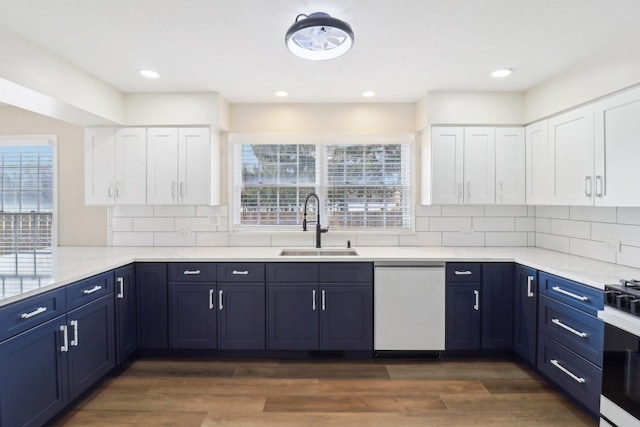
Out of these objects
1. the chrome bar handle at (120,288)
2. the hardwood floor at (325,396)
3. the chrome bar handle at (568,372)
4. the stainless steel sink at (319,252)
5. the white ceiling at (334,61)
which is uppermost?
the white ceiling at (334,61)

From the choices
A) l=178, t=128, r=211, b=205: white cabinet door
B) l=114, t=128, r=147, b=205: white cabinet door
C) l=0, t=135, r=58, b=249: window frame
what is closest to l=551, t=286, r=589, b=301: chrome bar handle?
l=178, t=128, r=211, b=205: white cabinet door

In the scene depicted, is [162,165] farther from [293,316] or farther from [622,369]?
[622,369]

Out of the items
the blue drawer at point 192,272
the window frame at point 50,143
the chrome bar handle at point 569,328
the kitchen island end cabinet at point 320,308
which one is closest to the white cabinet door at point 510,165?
the chrome bar handle at point 569,328

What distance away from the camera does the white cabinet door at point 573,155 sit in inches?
104

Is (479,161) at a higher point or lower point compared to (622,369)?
higher

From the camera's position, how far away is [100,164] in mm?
3490

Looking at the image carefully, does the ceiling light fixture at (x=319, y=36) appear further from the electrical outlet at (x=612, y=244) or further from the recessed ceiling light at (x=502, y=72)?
the electrical outlet at (x=612, y=244)

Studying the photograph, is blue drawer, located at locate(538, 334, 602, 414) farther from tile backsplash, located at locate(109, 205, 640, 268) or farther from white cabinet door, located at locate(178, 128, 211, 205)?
white cabinet door, located at locate(178, 128, 211, 205)

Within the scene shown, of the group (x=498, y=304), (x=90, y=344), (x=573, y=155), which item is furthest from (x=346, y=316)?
(x=573, y=155)

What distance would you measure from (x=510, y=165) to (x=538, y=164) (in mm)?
251

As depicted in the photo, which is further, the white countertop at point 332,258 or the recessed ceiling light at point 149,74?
the recessed ceiling light at point 149,74

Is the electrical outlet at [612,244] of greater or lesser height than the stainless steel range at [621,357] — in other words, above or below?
above

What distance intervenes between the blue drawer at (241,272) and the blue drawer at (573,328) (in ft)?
7.29

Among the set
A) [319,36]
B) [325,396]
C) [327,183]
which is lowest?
[325,396]
